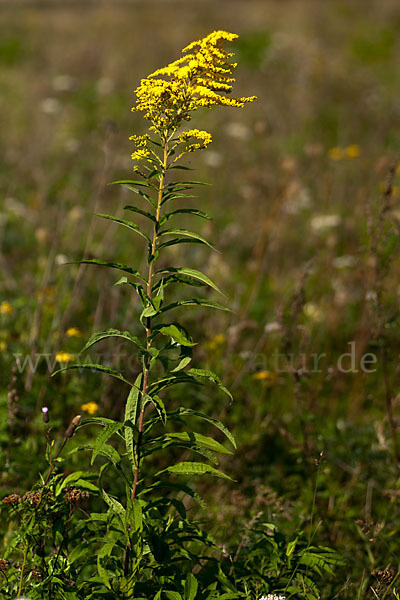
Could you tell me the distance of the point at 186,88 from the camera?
5.31 feet

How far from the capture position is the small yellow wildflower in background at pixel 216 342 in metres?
3.32

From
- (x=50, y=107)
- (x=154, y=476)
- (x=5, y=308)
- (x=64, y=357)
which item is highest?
(x=50, y=107)

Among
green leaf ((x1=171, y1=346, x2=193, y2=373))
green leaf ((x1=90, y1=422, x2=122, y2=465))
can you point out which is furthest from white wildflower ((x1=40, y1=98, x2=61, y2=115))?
green leaf ((x1=90, y1=422, x2=122, y2=465))

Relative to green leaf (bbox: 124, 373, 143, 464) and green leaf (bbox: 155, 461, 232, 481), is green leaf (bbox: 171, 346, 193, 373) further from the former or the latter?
green leaf (bbox: 155, 461, 232, 481)

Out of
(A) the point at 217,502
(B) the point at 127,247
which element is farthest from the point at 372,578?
(B) the point at 127,247

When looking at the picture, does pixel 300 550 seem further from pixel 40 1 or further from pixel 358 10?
pixel 40 1

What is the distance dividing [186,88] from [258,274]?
2801mm

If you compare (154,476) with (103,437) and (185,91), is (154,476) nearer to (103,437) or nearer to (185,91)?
(103,437)

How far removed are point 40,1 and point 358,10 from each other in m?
10.6

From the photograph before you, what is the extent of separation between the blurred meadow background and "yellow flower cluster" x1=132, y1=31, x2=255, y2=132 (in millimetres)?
1015

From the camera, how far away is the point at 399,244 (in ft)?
9.34

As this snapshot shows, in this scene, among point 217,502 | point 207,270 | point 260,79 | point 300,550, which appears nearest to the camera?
point 300,550

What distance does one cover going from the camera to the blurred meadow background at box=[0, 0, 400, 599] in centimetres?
267

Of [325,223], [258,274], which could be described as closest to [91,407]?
[258,274]
